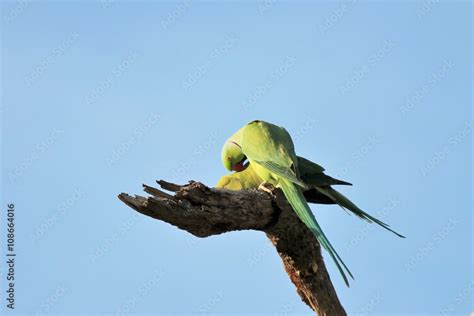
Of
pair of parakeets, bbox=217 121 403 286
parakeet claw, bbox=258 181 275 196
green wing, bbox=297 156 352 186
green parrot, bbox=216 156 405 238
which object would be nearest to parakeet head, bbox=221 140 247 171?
pair of parakeets, bbox=217 121 403 286

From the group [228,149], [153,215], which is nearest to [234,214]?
[153,215]

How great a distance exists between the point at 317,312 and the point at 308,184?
94cm

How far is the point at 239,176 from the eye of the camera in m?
5.02

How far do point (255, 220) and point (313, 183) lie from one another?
1.86 ft

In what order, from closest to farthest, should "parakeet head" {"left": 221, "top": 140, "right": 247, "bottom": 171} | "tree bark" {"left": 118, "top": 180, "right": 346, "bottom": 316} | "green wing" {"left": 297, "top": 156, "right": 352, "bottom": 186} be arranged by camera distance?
"tree bark" {"left": 118, "top": 180, "right": 346, "bottom": 316} < "green wing" {"left": 297, "top": 156, "right": 352, "bottom": 186} < "parakeet head" {"left": 221, "top": 140, "right": 247, "bottom": 171}

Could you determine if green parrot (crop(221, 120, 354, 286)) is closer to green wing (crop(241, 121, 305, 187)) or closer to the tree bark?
green wing (crop(241, 121, 305, 187))

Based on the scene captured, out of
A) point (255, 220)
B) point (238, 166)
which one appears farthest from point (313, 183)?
point (238, 166)

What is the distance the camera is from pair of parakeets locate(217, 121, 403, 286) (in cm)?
447

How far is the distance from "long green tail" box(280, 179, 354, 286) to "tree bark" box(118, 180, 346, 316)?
13cm

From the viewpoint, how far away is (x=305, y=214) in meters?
4.30

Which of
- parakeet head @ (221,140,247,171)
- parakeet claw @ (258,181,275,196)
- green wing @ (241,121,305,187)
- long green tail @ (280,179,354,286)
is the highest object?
parakeet head @ (221,140,247,171)

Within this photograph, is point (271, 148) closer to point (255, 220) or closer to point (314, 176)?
point (314, 176)

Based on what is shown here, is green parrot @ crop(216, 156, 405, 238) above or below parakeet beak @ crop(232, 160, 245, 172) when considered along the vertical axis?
below

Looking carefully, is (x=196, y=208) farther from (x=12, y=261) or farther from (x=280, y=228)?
(x=12, y=261)
